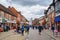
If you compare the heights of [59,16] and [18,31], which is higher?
[59,16]

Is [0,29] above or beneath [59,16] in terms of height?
beneath

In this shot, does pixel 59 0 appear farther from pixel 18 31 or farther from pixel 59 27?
pixel 18 31

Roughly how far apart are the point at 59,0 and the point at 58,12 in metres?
3.61

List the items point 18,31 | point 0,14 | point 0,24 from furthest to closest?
point 0,14, point 0,24, point 18,31

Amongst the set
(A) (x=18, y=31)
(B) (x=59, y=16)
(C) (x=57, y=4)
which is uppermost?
(C) (x=57, y=4)

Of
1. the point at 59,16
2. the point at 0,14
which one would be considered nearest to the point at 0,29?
the point at 0,14

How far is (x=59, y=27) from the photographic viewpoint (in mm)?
62250

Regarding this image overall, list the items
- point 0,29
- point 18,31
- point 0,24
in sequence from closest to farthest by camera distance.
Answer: point 18,31, point 0,29, point 0,24

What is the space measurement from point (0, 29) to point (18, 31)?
302 inches

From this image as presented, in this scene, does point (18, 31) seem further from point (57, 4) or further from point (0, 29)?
point (57, 4)

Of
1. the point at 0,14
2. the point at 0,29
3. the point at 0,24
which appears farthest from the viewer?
the point at 0,14

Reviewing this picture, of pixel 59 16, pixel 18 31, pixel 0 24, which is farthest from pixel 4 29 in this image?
pixel 59 16

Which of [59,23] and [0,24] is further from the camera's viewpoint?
[59,23]

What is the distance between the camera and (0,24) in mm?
57219
